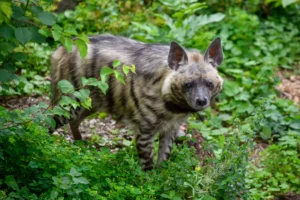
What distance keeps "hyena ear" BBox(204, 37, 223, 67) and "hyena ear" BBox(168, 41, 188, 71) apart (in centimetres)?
21

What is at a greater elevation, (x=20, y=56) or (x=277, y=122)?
(x=20, y=56)

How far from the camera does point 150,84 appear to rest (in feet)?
17.0

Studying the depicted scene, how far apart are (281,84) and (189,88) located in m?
3.34

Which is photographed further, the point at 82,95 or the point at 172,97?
the point at 172,97

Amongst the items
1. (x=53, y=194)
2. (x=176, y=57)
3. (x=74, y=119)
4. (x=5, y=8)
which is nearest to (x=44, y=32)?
(x=5, y=8)

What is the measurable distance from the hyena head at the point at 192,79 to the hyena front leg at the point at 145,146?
36 centimetres

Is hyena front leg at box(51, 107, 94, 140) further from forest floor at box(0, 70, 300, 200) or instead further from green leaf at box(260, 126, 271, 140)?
green leaf at box(260, 126, 271, 140)

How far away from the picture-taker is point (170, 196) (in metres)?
4.31

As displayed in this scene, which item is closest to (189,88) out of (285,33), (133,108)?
(133,108)

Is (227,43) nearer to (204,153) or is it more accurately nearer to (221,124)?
(221,124)

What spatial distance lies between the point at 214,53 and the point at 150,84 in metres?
0.63

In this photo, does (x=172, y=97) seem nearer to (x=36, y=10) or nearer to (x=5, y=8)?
(x=36, y=10)

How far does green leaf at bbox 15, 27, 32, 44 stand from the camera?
3.38 meters

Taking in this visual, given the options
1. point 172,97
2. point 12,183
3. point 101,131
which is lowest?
point 101,131
